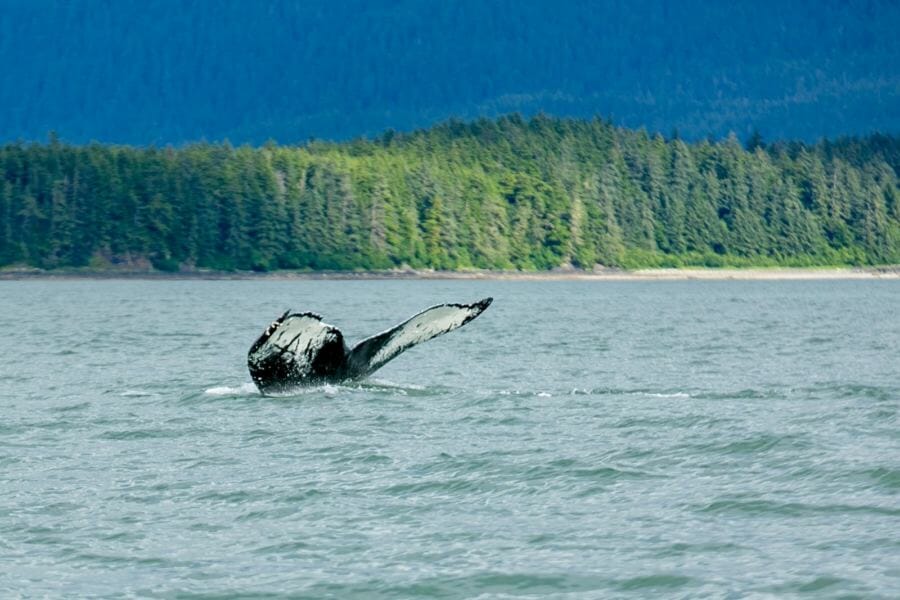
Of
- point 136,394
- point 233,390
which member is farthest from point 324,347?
point 136,394

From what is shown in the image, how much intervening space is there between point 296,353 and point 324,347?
1.87 ft

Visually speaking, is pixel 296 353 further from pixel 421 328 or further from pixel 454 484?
pixel 454 484

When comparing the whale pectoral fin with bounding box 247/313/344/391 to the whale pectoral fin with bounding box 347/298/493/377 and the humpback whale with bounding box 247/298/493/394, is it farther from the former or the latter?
the whale pectoral fin with bounding box 347/298/493/377

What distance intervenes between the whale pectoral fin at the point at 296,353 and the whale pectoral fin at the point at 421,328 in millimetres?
630

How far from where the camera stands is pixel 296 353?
28.4 m

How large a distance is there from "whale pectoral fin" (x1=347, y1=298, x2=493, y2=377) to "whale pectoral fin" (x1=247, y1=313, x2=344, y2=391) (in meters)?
0.63

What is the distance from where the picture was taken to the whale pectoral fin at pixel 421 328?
2502cm

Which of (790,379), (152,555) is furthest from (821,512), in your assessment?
(790,379)

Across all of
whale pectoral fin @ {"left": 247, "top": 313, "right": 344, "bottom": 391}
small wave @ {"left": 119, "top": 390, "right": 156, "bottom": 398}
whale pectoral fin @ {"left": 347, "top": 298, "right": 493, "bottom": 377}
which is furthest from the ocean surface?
whale pectoral fin @ {"left": 347, "top": 298, "right": 493, "bottom": 377}

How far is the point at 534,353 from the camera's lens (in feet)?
158

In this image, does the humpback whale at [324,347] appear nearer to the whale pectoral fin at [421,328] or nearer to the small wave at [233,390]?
the whale pectoral fin at [421,328]

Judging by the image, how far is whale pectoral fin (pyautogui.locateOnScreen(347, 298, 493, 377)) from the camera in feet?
82.1

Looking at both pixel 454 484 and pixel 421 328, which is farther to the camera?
pixel 421 328

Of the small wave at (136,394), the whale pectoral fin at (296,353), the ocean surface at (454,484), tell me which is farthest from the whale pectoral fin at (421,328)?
the small wave at (136,394)
